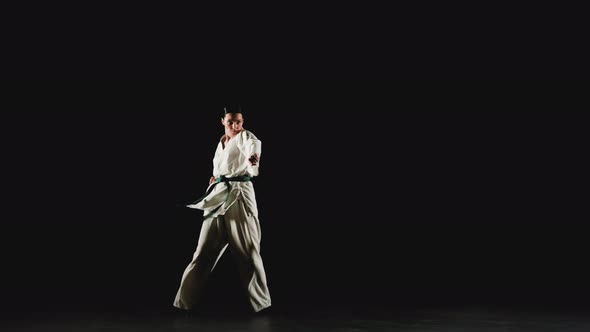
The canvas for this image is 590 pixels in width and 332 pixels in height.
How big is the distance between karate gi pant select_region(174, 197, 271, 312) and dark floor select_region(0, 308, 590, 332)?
138 millimetres

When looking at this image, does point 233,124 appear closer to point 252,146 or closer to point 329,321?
point 252,146

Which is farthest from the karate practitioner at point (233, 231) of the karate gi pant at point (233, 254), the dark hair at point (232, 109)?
the dark hair at point (232, 109)

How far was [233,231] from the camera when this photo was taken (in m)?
5.33

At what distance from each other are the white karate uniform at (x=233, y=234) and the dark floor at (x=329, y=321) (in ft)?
0.58

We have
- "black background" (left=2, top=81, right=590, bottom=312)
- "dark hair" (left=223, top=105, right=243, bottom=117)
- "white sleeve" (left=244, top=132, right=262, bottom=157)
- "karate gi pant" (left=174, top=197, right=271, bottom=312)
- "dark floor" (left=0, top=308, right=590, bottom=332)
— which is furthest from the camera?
"black background" (left=2, top=81, right=590, bottom=312)

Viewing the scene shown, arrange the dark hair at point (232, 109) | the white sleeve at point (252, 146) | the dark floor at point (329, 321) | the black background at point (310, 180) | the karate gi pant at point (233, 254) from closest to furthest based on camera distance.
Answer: the dark floor at point (329, 321) < the white sleeve at point (252, 146) < the karate gi pant at point (233, 254) < the dark hair at point (232, 109) < the black background at point (310, 180)

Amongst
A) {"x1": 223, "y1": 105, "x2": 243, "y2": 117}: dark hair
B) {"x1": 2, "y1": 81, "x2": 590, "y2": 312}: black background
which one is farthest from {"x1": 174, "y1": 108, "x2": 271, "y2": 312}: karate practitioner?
{"x1": 2, "y1": 81, "x2": 590, "y2": 312}: black background

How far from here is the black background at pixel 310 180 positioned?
28.7 ft

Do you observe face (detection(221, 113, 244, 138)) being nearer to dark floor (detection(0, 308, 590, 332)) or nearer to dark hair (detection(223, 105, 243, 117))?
dark hair (detection(223, 105, 243, 117))

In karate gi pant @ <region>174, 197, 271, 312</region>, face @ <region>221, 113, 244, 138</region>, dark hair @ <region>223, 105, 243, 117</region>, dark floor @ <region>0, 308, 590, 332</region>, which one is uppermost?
dark hair @ <region>223, 105, 243, 117</region>

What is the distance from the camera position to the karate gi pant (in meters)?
5.34

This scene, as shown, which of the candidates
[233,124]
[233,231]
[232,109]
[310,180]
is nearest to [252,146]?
[233,124]

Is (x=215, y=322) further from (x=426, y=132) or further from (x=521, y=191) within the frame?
(x=521, y=191)

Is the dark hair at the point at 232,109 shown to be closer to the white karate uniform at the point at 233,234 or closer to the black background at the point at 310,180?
the white karate uniform at the point at 233,234
